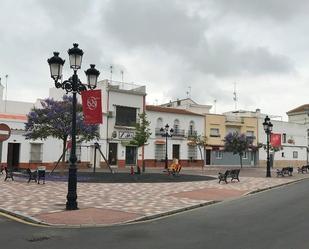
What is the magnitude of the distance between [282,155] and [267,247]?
67102 mm

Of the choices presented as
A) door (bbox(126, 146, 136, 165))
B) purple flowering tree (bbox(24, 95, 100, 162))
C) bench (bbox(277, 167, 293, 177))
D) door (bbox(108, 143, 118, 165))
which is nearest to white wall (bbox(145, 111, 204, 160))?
door (bbox(126, 146, 136, 165))

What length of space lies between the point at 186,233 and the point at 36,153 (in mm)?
34476

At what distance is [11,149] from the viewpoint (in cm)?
4109

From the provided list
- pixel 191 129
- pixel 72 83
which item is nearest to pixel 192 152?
pixel 191 129

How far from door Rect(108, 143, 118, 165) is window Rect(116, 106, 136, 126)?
2.55 meters

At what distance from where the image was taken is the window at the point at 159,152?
54.4 meters

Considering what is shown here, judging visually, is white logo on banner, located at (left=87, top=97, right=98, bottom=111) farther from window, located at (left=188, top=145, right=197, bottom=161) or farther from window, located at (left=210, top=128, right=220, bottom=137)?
window, located at (left=210, top=128, right=220, bottom=137)

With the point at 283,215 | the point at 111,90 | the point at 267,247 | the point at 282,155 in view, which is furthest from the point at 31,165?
the point at 282,155

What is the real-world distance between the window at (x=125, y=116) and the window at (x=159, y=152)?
15.4ft

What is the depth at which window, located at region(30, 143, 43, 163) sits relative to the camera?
139 feet

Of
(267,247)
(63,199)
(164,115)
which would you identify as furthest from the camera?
(164,115)

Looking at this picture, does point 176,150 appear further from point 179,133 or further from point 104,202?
point 104,202

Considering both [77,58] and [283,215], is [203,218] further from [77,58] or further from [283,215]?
[77,58]

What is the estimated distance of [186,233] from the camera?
399 inches
